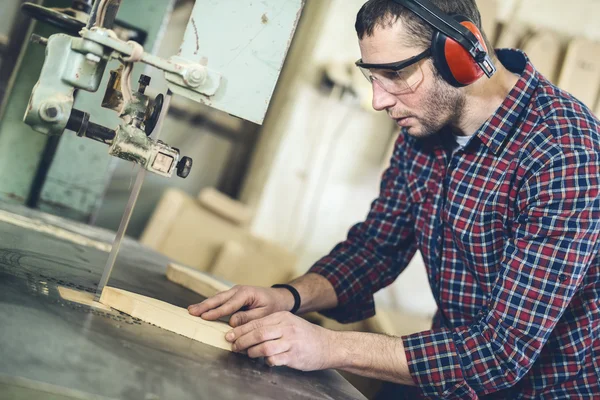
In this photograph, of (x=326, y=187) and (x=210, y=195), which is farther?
(x=326, y=187)

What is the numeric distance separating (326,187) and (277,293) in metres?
2.26

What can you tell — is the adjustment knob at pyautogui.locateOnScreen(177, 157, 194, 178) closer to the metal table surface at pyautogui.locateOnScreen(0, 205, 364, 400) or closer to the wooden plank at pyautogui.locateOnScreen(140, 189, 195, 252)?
the metal table surface at pyautogui.locateOnScreen(0, 205, 364, 400)

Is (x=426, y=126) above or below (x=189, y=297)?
above

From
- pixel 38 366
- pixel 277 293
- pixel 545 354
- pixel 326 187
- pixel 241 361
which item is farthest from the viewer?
pixel 326 187

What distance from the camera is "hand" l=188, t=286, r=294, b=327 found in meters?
1.23

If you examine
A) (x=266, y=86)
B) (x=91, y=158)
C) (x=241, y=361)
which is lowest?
(x=241, y=361)

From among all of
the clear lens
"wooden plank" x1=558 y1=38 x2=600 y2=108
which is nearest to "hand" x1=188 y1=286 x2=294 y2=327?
the clear lens

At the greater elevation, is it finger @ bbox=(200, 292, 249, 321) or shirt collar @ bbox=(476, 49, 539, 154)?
shirt collar @ bbox=(476, 49, 539, 154)

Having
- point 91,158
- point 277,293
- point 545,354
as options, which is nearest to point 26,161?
point 91,158

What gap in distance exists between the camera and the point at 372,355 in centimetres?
121

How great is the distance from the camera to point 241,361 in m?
1.10

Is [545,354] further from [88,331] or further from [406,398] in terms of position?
[88,331]

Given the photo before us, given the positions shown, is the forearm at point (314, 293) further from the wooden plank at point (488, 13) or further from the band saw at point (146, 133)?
the wooden plank at point (488, 13)

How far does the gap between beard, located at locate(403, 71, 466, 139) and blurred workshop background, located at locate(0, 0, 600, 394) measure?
1388 mm
